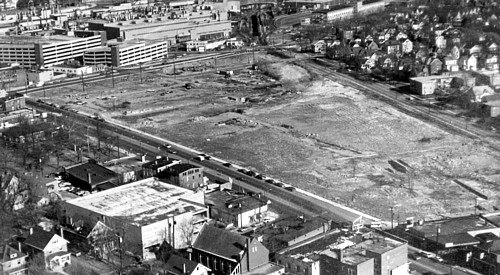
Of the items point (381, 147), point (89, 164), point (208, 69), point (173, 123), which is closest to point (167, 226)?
point (89, 164)

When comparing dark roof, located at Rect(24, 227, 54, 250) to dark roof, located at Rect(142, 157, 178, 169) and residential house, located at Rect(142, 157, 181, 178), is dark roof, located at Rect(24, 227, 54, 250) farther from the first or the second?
dark roof, located at Rect(142, 157, 178, 169)

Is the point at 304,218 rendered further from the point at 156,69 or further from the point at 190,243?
the point at 156,69

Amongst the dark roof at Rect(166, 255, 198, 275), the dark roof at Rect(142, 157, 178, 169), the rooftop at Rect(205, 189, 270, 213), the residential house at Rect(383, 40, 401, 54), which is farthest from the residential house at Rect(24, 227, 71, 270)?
the residential house at Rect(383, 40, 401, 54)

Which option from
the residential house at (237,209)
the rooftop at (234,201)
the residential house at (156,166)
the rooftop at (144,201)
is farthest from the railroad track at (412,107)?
the rooftop at (144,201)

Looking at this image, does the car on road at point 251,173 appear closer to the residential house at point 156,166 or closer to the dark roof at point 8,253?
the residential house at point 156,166

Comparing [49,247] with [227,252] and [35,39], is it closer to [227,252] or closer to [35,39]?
[227,252]

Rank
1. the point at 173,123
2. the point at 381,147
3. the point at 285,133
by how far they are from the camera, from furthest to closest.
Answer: the point at 173,123 → the point at 285,133 → the point at 381,147
